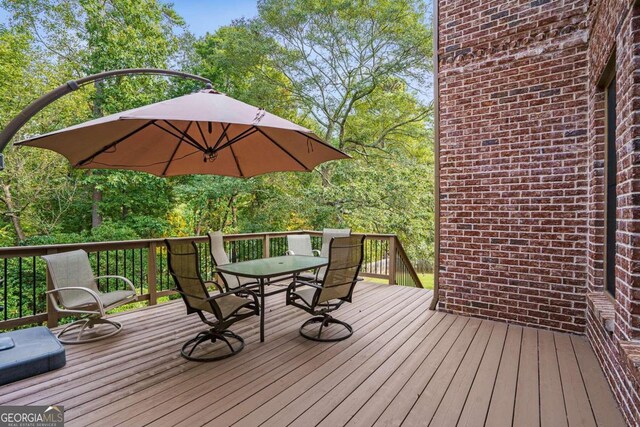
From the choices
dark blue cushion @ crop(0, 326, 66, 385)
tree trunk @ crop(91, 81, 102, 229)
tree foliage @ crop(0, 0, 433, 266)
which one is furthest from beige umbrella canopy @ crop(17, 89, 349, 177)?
tree trunk @ crop(91, 81, 102, 229)

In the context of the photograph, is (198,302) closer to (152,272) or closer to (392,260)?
(152,272)

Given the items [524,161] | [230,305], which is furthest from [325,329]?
[524,161]

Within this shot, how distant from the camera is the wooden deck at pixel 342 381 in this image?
2098 millimetres

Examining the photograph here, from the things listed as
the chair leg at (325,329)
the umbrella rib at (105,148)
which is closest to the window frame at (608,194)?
the chair leg at (325,329)

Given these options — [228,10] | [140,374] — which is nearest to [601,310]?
[140,374]

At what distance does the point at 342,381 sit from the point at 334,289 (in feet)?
3.41

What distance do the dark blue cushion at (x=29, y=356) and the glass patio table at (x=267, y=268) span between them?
5.13 ft

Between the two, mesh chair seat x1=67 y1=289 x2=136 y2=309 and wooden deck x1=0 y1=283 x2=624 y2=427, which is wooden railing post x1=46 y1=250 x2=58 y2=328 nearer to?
mesh chair seat x1=67 y1=289 x2=136 y2=309

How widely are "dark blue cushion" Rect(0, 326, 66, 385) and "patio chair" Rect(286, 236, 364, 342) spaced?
1.99m

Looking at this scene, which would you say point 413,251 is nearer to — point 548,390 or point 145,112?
point 548,390

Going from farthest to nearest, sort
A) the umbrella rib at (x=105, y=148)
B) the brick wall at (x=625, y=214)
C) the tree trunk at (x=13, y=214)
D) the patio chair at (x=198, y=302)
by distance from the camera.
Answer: the tree trunk at (x=13, y=214) < the umbrella rib at (x=105, y=148) < the patio chair at (x=198, y=302) < the brick wall at (x=625, y=214)

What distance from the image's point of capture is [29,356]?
261 centimetres

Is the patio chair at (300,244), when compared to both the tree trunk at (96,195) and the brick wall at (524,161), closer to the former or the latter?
the brick wall at (524,161)

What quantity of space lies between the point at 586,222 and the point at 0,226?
11802mm
